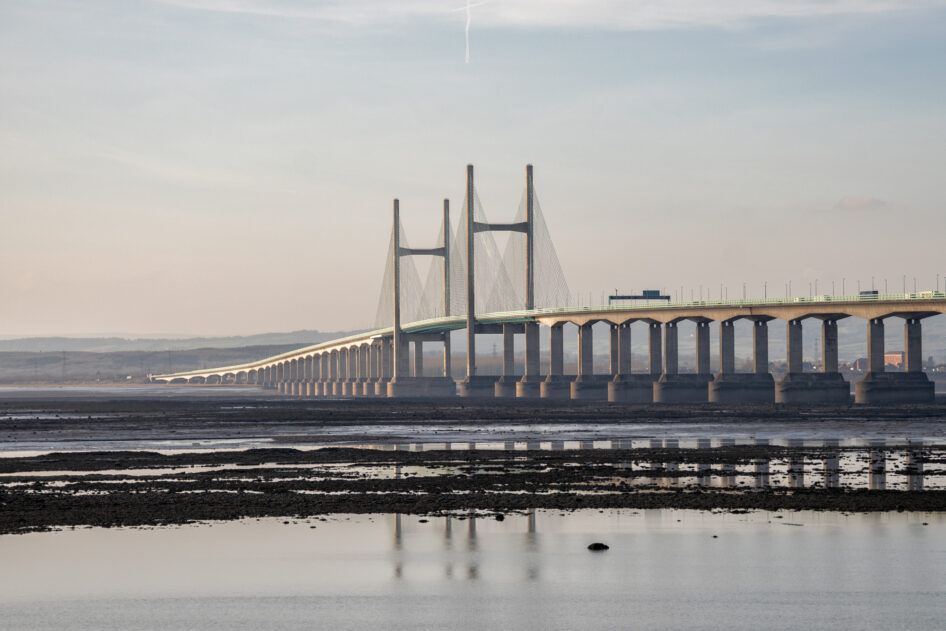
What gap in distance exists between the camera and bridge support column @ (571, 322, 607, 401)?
128 meters

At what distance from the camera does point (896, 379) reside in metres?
101

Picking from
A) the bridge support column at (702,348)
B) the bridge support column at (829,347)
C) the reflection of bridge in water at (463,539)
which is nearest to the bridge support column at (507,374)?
the bridge support column at (702,348)

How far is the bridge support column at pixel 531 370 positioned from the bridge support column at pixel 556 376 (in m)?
1.39

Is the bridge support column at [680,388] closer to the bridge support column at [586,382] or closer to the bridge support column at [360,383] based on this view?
the bridge support column at [586,382]

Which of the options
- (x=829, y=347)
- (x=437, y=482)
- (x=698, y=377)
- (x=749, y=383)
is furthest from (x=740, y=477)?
(x=698, y=377)

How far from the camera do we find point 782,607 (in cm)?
1703

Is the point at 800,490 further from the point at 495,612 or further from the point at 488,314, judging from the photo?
the point at 488,314

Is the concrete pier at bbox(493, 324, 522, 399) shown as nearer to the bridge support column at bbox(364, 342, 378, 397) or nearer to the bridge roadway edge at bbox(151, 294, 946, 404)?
the bridge roadway edge at bbox(151, 294, 946, 404)

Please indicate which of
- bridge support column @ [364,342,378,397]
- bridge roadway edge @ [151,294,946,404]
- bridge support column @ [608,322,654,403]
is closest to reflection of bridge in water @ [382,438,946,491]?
bridge roadway edge @ [151,294,946,404]

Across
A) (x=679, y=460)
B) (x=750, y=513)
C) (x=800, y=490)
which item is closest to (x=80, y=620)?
(x=750, y=513)

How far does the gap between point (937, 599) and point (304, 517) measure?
13.1 metres

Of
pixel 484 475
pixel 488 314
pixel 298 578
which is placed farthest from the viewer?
pixel 488 314

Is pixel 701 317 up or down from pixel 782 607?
up

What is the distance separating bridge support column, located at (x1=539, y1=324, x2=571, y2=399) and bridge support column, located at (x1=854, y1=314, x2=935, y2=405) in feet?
115
